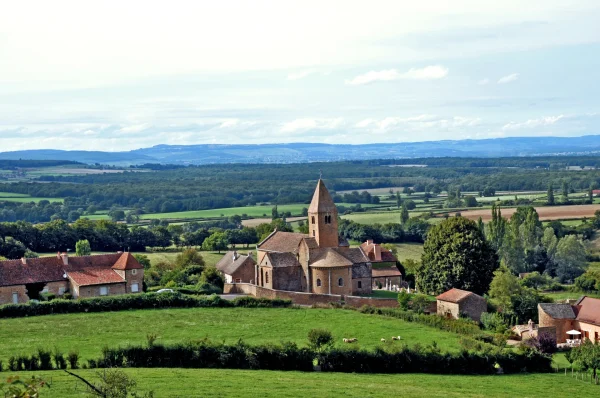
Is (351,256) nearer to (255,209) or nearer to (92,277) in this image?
(92,277)

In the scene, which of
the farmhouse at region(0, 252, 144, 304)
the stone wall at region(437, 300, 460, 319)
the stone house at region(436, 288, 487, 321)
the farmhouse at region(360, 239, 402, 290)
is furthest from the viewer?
the farmhouse at region(360, 239, 402, 290)

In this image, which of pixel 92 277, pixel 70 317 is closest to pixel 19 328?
pixel 70 317

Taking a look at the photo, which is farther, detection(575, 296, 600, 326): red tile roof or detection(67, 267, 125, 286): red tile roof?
detection(67, 267, 125, 286): red tile roof

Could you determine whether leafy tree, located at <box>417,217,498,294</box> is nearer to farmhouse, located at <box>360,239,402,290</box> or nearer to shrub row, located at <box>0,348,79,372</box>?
farmhouse, located at <box>360,239,402,290</box>

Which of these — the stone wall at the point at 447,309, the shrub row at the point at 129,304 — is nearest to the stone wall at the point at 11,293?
the shrub row at the point at 129,304

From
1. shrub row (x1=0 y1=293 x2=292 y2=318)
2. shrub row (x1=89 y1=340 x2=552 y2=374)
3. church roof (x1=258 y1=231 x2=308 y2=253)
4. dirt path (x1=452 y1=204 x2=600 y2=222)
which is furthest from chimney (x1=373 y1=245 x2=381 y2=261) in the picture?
dirt path (x1=452 y1=204 x2=600 y2=222)
